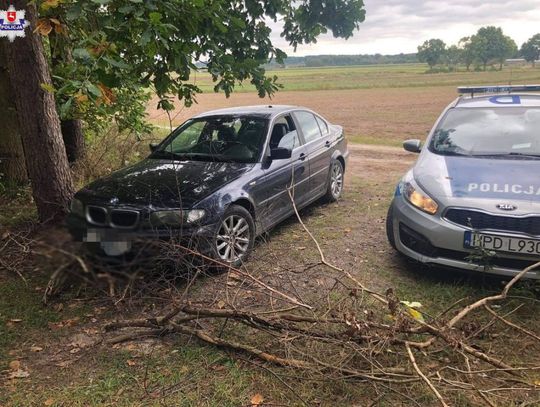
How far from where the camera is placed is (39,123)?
15.8ft

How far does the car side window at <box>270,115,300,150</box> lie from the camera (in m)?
5.74

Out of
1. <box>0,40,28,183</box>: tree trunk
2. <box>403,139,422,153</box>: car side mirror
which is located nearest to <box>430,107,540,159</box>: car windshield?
<box>403,139,422,153</box>: car side mirror

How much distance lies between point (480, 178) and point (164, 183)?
9.51 ft

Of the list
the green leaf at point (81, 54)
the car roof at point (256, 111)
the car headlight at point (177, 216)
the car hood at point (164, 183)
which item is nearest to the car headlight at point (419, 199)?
the car hood at point (164, 183)

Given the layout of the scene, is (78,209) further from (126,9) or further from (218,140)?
(218,140)

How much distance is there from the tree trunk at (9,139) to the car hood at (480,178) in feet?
18.7

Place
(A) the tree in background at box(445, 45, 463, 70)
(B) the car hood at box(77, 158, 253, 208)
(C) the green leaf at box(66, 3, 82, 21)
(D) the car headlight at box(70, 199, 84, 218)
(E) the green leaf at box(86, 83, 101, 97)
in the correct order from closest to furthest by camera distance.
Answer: (D) the car headlight at box(70, 199, 84, 218), (E) the green leaf at box(86, 83, 101, 97), (C) the green leaf at box(66, 3, 82, 21), (B) the car hood at box(77, 158, 253, 208), (A) the tree in background at box(445, 45, 463, 70)

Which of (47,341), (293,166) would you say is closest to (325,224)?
(293,166)

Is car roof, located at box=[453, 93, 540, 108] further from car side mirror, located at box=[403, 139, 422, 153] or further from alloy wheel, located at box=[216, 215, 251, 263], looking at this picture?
alloy wheel, located at box=[216, 215, 251, 263]

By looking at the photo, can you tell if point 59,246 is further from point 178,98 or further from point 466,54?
point 466,54

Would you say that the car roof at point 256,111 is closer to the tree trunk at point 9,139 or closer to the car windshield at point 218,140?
the car windshield at point 218,140

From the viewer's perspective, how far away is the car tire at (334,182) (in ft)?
23.2

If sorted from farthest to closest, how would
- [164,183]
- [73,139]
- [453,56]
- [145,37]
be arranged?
[453,56], [73,139], [164,183], [145,37]

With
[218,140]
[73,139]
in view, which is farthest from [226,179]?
[73,139]
